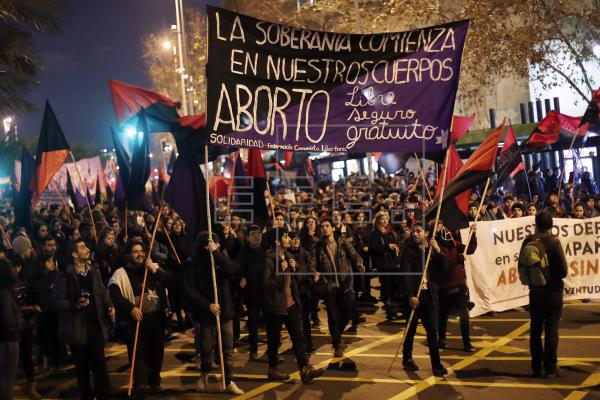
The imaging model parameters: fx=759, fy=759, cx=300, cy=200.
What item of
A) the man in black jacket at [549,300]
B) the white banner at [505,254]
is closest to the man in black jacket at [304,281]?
the white banner at [505,254]

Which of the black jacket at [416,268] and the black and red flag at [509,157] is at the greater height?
the black and red flag at [509,157]

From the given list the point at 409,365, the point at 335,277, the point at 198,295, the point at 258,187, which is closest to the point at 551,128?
the point at 258,187

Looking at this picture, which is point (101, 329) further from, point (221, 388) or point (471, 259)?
point (471, 259)

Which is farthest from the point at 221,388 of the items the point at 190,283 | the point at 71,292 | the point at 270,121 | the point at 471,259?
the point at 471,259

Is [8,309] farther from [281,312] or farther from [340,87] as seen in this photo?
[340,87]

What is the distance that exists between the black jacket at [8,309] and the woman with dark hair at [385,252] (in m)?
6.72

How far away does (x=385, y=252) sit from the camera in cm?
1282

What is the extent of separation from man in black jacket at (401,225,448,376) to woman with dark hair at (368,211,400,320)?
138 inches

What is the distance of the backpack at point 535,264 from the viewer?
25.8 ft

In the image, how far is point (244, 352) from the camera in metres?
10.5

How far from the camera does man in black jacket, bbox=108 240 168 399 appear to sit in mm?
7926

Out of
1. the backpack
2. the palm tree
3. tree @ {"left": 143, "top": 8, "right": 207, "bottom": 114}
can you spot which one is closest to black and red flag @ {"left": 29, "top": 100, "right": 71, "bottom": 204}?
the palm tree

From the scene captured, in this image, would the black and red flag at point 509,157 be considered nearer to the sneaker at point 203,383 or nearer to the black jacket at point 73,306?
the sneaker at point 203,383

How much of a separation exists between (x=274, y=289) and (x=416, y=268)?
1.70 m
